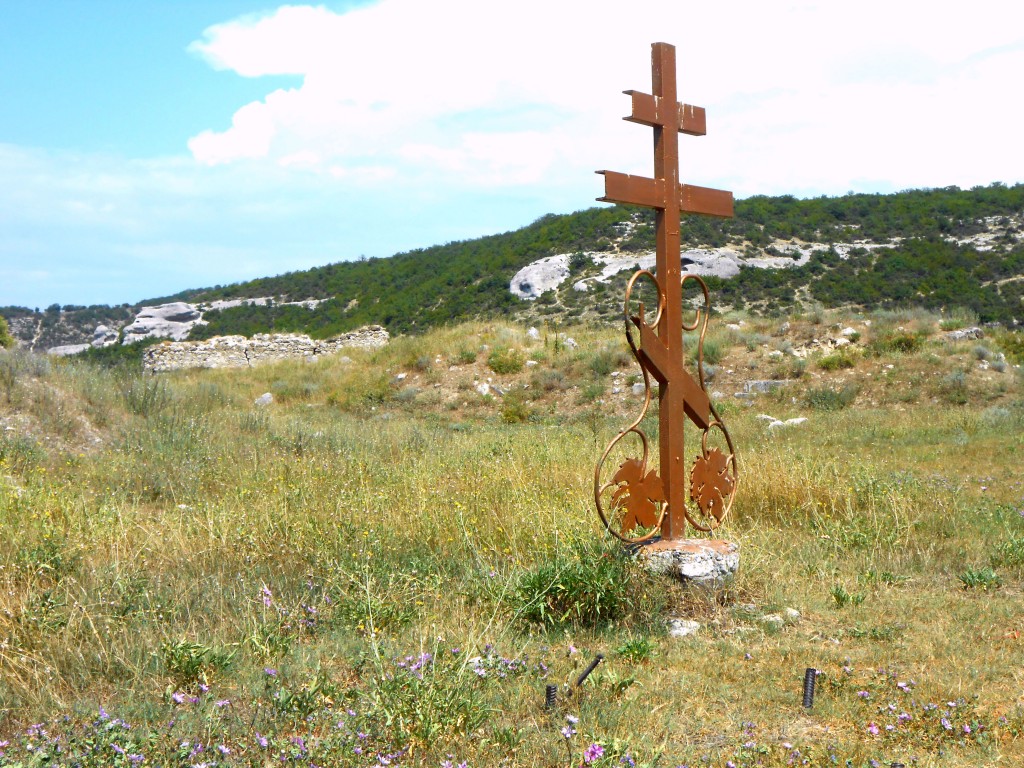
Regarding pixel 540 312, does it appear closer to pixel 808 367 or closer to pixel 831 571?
pixel 808 367

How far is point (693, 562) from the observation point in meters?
4.53

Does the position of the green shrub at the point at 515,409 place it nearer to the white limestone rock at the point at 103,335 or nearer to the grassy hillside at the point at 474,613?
the grassy hillside at the point at 474,613

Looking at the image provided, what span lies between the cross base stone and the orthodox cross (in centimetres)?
25

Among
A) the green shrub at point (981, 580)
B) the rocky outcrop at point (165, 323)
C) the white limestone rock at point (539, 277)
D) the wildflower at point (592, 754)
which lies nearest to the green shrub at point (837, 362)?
the green shrub at point (981, 580)

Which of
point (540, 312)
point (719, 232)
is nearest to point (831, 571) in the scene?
point (540, 312)

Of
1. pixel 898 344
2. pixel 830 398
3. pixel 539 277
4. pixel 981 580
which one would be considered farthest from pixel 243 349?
pixel 981 580

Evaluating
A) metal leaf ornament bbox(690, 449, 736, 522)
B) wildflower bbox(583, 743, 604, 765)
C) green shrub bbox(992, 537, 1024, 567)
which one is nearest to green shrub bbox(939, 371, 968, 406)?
green shrub bbox(992, 537, 1024, 567)

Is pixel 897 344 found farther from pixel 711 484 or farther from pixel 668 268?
pixel 668 268

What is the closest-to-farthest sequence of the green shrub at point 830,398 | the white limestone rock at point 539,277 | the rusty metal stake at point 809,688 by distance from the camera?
1. the rusty metal stake at point 809,688
2. the green shrub at point 830,398
3. the white limestone rock at point 539,277

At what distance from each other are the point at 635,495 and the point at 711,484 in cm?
77

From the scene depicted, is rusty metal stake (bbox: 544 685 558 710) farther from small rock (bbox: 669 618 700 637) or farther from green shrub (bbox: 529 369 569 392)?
green shrub (bbox: 529 369 569 392)

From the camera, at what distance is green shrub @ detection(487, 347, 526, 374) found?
17.7m

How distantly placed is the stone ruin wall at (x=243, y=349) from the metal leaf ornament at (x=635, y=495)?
20512 mm

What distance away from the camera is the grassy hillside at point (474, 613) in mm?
3029
